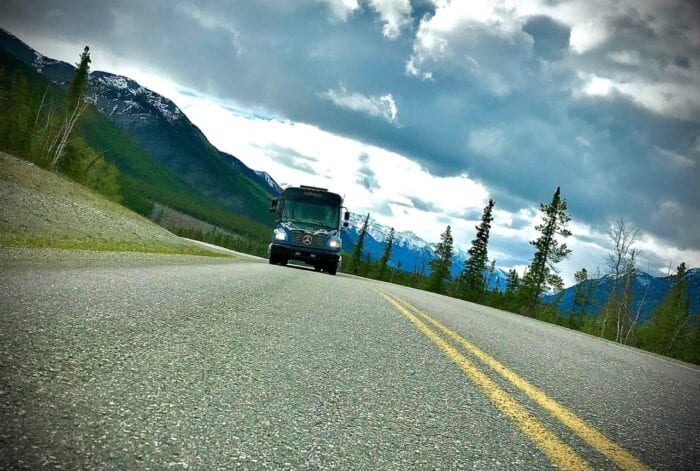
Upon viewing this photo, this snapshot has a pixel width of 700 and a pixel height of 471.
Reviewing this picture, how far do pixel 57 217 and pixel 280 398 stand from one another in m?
15.8

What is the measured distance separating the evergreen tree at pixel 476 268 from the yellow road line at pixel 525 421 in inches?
1811

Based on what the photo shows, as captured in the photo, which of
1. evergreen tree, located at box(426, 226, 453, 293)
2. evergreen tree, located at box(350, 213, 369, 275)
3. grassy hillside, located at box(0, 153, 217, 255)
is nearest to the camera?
grassy hillside, located at box(0, 153, 217, 255)

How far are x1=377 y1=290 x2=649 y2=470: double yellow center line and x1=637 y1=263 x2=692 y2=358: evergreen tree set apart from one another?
50223mm

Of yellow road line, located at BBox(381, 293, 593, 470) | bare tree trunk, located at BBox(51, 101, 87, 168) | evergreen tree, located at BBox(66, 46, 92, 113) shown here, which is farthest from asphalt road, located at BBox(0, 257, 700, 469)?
evergreen tree, located at BBox(66, 46, 92, 113)

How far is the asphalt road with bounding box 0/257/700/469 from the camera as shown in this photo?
53.2 inches

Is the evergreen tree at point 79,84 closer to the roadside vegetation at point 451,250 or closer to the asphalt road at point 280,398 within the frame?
the roadside vegetation at point 451,250

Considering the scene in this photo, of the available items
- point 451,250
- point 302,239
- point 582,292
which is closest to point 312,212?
point 302,239

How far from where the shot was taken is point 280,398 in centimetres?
195

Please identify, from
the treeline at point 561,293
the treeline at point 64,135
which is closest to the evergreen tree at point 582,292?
the treeline at point 561,293

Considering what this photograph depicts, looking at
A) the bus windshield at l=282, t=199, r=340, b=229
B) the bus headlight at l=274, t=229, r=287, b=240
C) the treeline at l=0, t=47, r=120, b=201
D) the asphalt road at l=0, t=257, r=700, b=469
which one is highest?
the treeline at l=0, t=47, r=120, b=201

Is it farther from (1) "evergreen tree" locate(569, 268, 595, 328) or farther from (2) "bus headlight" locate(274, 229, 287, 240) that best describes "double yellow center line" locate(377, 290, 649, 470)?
(1) "evergreen tree" locate(569, 268, 595, 328)

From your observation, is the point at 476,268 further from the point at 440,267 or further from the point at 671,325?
the point at 671,325

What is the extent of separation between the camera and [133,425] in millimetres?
1387

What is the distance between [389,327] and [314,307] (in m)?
1.11
